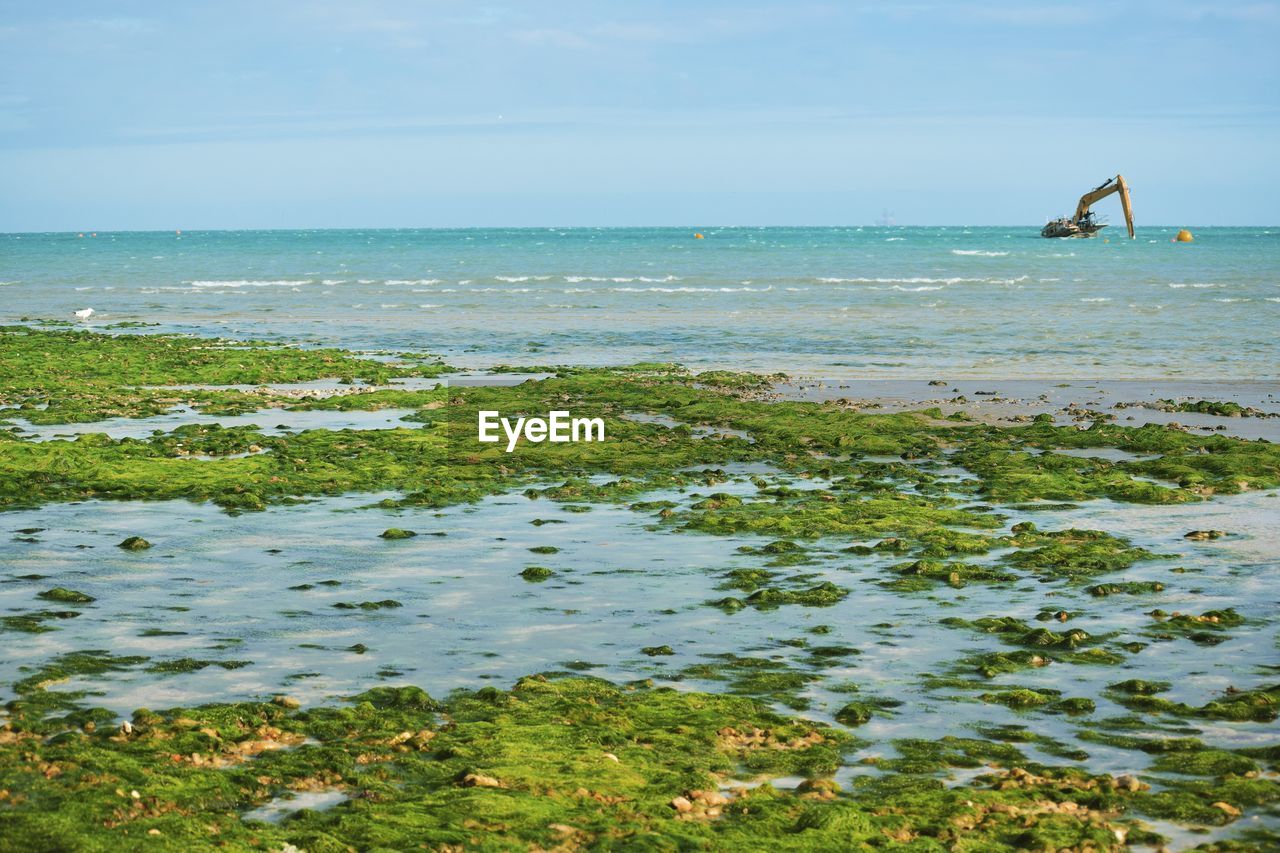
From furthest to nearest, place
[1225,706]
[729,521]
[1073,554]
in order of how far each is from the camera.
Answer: [729,521] < [1073,554] < [1225,706]

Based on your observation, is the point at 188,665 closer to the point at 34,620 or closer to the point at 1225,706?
the point at 34,620

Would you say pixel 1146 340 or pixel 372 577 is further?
pixel 1146 340

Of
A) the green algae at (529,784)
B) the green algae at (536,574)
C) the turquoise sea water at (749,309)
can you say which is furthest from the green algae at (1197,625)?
the turquoise sea water at (749,309)

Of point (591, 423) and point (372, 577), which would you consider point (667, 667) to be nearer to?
point (372, 577)

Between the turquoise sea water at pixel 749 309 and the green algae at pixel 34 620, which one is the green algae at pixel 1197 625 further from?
the turquoise sea water at pixel 749 309

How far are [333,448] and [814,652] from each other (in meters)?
10.6

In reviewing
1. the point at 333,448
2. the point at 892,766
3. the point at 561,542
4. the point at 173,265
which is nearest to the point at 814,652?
the point at 892,766

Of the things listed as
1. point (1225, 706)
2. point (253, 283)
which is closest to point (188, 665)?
point (1225, 706)

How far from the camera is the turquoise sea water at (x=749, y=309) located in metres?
34.1

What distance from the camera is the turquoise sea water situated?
34.1m

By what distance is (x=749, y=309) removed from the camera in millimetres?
52688

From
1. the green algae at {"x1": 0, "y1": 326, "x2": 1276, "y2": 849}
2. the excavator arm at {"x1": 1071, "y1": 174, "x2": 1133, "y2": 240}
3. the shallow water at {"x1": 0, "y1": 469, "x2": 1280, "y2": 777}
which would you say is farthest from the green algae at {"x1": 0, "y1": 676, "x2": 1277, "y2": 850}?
the excavator arm at {"x1": 1071, "y1": 174, "x2": 1133, "y2": 240}

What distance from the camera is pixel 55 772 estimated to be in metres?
7.17

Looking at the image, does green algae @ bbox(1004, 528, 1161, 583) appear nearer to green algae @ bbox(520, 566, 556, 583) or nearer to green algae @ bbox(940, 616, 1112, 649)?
green algae @ bbox(940, 616, 1112, 649)
